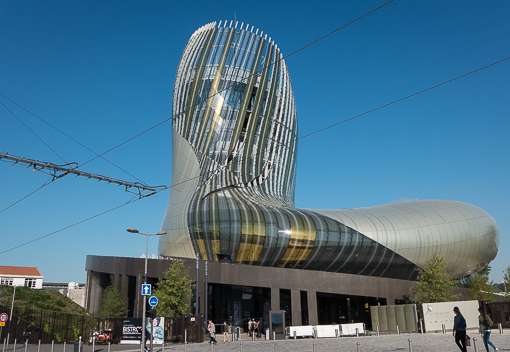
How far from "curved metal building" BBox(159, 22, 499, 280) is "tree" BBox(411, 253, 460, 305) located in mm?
4439

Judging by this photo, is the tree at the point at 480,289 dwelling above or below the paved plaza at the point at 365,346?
above

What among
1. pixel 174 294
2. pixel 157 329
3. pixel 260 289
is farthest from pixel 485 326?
pixel 260 289

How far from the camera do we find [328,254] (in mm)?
41781

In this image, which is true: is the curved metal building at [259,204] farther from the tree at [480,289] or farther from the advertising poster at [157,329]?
the advertising poster at [157,329]

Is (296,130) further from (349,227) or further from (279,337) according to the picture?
(279,337)

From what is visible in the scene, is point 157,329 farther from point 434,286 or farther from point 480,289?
point 480,289

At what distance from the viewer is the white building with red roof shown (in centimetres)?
9638

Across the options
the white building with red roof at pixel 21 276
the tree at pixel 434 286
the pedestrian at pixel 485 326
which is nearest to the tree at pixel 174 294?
the tree at pixel 434 286

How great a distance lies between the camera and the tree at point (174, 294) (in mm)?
31500

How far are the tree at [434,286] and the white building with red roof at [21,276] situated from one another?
3415 inches

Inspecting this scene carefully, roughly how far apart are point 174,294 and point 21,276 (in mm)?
82667

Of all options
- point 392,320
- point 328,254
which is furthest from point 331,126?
point 328,254

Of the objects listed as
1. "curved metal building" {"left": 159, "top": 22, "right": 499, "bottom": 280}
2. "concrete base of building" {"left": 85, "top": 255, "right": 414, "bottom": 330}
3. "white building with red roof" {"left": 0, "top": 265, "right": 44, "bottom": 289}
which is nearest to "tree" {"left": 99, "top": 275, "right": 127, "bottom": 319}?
"concrete base of building" {"left": 85, "top": 255, "right": 414, "bottom": 330}

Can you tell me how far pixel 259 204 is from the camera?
141 ft
